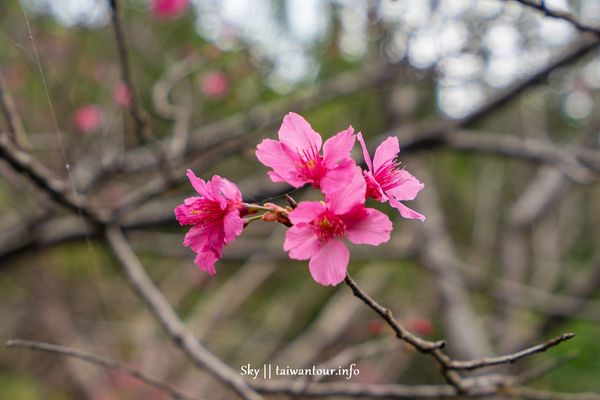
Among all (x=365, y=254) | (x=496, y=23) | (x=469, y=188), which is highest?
(x=496, y=23)

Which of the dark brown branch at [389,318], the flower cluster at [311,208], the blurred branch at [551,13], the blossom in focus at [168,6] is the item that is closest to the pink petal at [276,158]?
the flower cluster at [311,208]

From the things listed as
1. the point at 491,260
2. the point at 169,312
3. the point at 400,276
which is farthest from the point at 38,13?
the point at 491,260

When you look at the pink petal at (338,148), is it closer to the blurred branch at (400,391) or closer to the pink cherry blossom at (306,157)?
the pink cherry blossom at (306,157)

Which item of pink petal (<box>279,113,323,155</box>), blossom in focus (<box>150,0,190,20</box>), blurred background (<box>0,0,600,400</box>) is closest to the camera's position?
pink petal (<box>279,113,323,155</box>)

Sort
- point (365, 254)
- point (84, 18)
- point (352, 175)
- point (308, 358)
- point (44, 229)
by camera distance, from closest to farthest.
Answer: point (352, 175) < point (84, 18) < point (44, 229) < point (308, 358) < point (365, 254)

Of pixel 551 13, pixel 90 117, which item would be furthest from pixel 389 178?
pixel 90 117

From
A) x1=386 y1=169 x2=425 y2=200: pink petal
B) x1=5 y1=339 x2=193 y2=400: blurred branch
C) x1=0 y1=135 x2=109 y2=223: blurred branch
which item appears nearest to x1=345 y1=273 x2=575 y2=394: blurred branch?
x1=386 y1=169 x2=425 y2=200: pink petal

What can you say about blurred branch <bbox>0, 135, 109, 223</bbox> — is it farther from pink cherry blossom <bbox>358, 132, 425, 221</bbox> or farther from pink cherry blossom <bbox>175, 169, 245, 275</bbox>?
pink cherry blossom <bbox>358, 132, 425, 221</bbox>

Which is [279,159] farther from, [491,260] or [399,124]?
[491,260]
